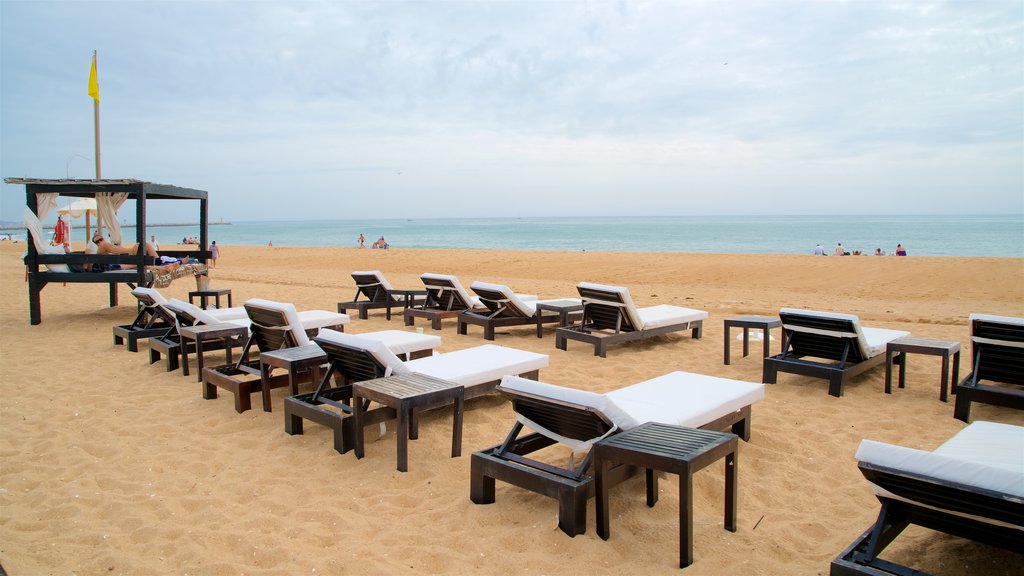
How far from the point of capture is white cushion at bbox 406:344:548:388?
4.52 meters

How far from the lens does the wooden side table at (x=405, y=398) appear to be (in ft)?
11.9

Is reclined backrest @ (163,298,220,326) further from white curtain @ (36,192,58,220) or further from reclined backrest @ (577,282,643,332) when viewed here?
white curtain @ (36,192,58,220)

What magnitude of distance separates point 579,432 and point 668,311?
5143mm

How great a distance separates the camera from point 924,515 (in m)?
2.40

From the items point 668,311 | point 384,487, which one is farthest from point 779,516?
point 668,311

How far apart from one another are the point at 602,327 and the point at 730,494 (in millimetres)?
4378

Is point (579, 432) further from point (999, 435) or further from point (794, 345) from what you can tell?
point (794, 345)

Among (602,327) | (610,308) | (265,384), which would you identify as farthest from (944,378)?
(265,384)

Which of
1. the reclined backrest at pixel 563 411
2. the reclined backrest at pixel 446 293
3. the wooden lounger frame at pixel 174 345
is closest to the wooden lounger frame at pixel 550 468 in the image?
the reclined backrest at pixel 563 411

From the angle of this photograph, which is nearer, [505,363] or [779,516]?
[779,516]

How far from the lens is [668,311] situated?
8.08 meters

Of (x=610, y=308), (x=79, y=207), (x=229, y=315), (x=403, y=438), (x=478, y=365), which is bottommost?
(x=403, y=438)

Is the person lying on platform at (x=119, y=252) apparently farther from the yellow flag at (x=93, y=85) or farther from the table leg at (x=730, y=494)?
Result: the table leg at (x=730, y=494)

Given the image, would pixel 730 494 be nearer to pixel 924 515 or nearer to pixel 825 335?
pixel 924 515
